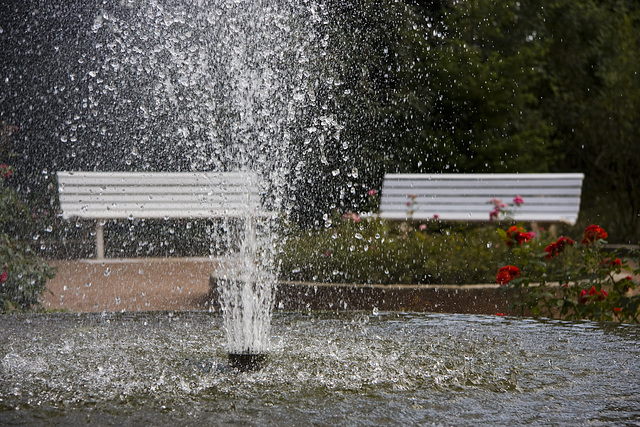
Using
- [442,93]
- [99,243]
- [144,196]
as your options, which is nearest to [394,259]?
[99,243]

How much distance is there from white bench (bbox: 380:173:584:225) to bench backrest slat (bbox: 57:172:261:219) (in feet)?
5.59

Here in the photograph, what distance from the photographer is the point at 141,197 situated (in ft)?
27.6

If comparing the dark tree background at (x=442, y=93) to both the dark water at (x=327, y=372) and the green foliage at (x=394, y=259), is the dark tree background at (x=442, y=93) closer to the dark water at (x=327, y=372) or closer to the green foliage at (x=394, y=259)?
the green foliage at (x=394, y=259)

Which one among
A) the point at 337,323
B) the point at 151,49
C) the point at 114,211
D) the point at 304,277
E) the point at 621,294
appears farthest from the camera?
the point at 151,49

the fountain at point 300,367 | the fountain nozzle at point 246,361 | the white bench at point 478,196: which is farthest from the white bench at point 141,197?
the fountain nozzle at point 246,361

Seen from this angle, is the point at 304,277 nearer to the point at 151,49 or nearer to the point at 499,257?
the point at 499,257

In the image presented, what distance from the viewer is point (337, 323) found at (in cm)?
331

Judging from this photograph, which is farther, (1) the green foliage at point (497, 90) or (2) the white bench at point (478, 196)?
(1) the green foliage at point (497, 90)

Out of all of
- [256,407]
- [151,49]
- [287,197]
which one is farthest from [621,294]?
[151,49]

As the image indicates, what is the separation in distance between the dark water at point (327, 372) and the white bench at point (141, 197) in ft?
15.0

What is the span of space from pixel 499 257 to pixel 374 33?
5.12 m

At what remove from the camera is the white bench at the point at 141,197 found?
7.88m

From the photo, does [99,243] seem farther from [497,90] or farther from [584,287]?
[497,90]

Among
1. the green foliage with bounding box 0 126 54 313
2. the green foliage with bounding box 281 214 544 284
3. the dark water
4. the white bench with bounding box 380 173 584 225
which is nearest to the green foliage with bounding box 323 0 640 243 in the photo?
the white bench with bounding box 380 173 584 225
